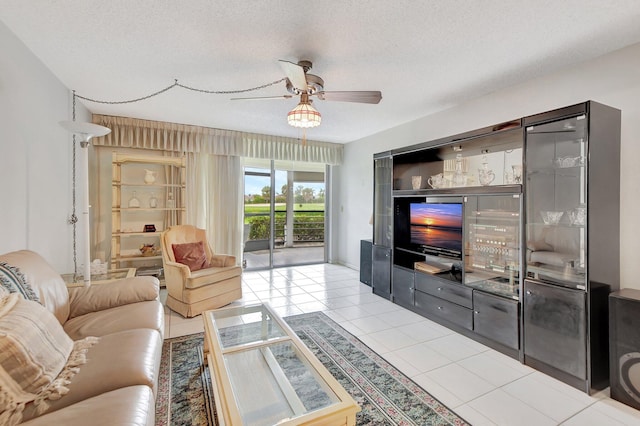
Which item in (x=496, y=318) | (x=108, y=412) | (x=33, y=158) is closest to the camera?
(x=108, y=412)

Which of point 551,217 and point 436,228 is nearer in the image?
point 551,217

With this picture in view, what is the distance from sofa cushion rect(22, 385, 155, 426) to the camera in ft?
3.46

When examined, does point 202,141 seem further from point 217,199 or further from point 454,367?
point 454,367

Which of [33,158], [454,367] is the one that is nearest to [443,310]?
[454,367]

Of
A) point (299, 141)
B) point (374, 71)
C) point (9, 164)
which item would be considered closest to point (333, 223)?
point (299, 141)

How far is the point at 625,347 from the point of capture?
75.5 inches

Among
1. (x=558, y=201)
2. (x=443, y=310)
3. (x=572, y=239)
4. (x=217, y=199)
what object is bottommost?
(x=443, y=310)

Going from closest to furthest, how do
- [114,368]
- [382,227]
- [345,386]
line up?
[114,368] → [345,386] → [382,227]

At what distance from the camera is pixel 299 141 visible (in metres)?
5.62

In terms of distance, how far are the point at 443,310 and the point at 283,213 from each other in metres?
3.62

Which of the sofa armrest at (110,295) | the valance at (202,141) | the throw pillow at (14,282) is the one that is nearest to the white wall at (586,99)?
the valance at (202,141)

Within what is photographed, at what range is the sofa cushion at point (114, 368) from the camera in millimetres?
1252

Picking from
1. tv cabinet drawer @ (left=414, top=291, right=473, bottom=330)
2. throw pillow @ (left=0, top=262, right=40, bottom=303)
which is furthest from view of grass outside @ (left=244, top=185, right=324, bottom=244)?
throw pillow @ (left=0, top=262, right=40, bottom=303)

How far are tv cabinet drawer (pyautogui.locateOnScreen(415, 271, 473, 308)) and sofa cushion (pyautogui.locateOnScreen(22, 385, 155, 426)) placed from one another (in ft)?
8.82
